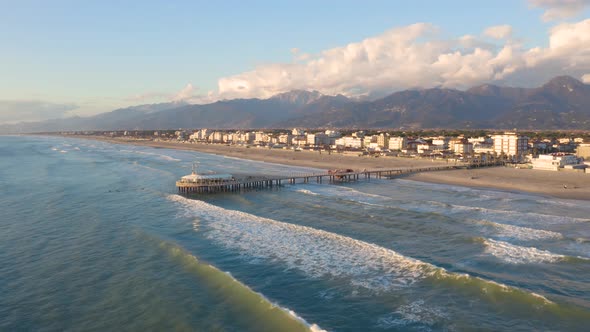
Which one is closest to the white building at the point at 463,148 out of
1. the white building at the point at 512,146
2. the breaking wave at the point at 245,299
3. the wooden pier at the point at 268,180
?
the white building at the point at 512,146

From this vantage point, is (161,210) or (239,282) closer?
(239,282)

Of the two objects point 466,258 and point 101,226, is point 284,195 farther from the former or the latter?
point 466,258

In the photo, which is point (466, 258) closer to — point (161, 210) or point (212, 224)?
point (212, 224)

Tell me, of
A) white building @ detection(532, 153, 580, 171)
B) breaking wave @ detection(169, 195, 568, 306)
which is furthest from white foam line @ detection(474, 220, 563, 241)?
white building @ detection(532, 153, 580, 171)

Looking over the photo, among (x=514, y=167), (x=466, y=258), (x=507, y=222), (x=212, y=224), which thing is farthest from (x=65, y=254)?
(x=514, y=167)

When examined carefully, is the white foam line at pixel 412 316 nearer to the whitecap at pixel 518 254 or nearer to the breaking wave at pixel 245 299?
the breaking wave at pixel 245 299

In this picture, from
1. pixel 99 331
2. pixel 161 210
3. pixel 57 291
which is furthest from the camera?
pixel 161 210

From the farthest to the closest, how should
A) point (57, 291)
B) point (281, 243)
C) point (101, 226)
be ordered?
point (101, 226)
point (281, 243)
point (57, 291)
